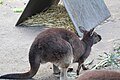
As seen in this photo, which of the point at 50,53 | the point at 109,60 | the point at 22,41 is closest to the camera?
the point at 50,53

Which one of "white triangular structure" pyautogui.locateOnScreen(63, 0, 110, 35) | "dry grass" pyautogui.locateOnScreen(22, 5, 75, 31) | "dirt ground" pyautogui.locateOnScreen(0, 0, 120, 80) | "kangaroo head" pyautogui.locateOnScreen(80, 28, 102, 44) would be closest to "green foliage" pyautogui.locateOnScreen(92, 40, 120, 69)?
"dirt ground" pyautogui.locateOnScreen(0, 0, 120, 80)

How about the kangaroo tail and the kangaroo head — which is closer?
the kangaroo tail

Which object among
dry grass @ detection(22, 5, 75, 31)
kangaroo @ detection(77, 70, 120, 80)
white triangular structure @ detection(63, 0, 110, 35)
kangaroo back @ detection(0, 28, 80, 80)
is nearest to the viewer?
kangaroo @ detection(77, 70, 120, 80)

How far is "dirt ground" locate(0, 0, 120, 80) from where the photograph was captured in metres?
4.80

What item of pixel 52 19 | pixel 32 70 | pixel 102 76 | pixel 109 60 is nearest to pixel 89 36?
pixel 109 60

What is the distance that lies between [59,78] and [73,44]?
1.38 ft

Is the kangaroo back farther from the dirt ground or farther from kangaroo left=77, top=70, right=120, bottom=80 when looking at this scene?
kangaroo left=77, top=70, right=120, bottom=80

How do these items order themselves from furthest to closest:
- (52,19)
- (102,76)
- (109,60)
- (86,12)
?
(52,19) < (86,12) < (109,60) < (102,76)

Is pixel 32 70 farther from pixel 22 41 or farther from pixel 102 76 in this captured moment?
pixel 22 41

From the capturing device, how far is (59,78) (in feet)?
14.8

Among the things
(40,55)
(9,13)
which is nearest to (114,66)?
(40,55)

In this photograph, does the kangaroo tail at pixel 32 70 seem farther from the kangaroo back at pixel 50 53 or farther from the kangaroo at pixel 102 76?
the kangaroo at pixel 102 76

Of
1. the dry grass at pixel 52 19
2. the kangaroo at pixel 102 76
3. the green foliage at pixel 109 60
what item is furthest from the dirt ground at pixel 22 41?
the kangaroo at pixel 102 76

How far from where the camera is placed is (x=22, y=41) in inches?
232
